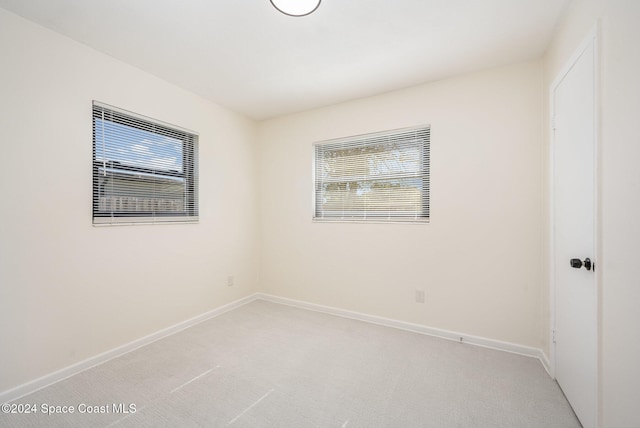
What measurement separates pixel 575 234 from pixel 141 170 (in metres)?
3.53

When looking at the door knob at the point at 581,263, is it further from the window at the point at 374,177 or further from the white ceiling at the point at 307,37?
the white ceiling at the point at 307,37

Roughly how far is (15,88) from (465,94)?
11.9ft

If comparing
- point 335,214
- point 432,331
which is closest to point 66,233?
point 335,214

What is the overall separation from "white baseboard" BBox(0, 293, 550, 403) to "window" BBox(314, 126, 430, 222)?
116 cm

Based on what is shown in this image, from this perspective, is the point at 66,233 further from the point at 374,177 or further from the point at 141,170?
the point at 374,177

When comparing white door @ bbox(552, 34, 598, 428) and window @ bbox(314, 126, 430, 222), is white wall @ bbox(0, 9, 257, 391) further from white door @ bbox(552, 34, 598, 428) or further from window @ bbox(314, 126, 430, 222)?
white door @ bbox(552, 34, 598, 428)

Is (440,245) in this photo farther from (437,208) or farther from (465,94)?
(465,94)

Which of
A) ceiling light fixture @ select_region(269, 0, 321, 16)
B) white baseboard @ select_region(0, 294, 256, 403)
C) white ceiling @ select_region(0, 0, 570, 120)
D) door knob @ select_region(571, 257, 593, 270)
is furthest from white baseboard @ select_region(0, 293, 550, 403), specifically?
ceiling light fixture @ select_region(269, 0, 321, 16)

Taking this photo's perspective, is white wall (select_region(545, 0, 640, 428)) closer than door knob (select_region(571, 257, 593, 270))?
Yes

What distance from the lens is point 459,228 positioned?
2.66m

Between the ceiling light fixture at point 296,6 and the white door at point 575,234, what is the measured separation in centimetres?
158

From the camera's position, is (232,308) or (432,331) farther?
(232,308)

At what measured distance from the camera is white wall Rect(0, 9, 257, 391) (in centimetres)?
182

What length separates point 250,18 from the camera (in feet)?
6.19
